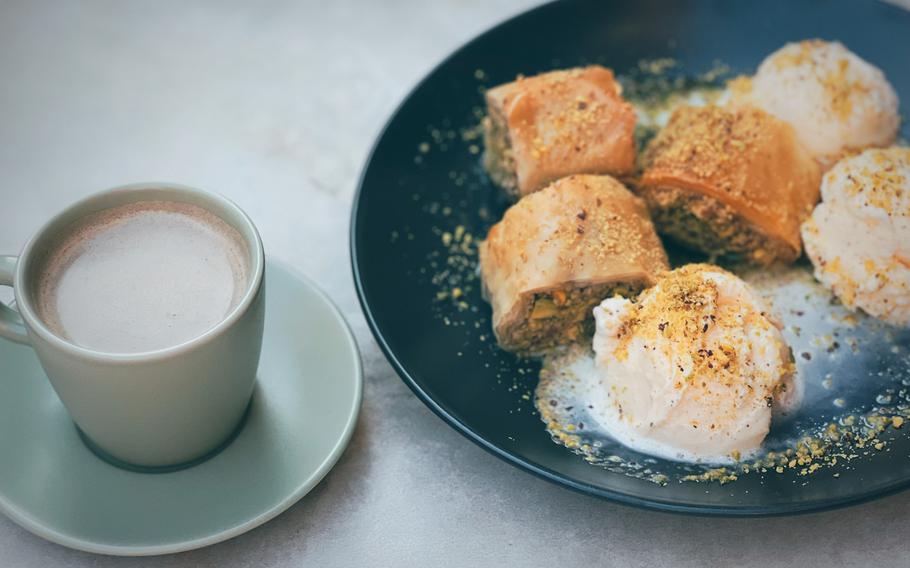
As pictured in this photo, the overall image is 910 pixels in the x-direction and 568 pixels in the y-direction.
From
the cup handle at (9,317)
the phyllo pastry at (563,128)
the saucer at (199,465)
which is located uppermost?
the phyllo pastry at (563,128)

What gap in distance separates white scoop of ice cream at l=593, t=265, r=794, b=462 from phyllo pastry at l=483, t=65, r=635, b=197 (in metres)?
0.27

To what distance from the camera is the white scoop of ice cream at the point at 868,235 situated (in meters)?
1.42

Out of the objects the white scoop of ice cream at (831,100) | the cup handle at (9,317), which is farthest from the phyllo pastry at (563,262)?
the cup handle at (9,317)

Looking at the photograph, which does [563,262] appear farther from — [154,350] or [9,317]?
[9,317]

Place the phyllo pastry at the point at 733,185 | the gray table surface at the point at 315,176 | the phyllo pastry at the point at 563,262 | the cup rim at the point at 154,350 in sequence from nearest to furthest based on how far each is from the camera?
the cup rim at the point at 154,350 → the gray table surface at the point at 315,176 → the phyllo pastry at the point at 563,262 → the phyllo pastry at the point at 733,185

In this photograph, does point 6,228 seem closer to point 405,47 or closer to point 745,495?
point 405,47

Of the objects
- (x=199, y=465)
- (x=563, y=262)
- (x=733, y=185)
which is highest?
(x=733, y=185)

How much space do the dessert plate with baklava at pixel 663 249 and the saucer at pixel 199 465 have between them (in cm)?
10

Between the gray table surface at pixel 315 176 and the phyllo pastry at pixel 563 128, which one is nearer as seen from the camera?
the gray table surface at pixel 315 176

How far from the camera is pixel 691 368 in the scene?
1240mm

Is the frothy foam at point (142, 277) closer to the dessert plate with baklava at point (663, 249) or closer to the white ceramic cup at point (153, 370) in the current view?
the white ceramic cup at point (153, 370)

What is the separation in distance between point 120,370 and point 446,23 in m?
1.28

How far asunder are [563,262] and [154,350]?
580mm

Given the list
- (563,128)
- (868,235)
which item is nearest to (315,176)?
(563,128)
